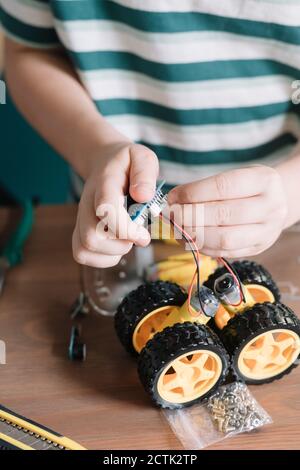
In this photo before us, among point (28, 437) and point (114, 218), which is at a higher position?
point (114, 218)

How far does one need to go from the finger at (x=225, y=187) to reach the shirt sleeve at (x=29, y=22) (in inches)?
12.7

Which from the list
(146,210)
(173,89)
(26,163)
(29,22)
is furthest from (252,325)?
(26,163)

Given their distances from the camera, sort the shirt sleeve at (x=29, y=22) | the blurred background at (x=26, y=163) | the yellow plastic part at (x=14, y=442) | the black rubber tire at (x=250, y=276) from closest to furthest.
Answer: the yellow plastic part at (x=14, y=442)
the black rubber tire at (x=250, y=276)
the shirt sleeve at (x=29, y=22)
the blurred background at (x=26, y=163)

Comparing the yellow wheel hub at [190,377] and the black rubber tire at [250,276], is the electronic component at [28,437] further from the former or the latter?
the black rubber tire at [250,276]

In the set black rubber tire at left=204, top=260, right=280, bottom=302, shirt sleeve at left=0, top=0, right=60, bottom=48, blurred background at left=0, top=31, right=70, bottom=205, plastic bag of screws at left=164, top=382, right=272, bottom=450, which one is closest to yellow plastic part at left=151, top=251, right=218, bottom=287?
black rubber tire at left=204, top=260, right=280, bottom=302

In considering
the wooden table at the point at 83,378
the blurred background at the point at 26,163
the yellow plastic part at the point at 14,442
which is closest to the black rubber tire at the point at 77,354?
the wooden table at the point at 83,378

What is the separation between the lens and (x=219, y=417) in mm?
501

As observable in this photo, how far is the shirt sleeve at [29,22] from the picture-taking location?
0.70 metres

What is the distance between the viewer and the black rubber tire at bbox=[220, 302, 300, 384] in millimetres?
508

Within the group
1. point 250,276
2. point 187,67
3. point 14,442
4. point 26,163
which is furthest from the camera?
point 26,163

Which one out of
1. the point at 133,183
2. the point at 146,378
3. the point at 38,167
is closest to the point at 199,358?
the point at 146,378

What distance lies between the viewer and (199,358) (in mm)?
501

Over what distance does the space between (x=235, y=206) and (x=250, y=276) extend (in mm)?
84

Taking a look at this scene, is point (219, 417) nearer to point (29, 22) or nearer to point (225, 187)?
point (225, 187)
